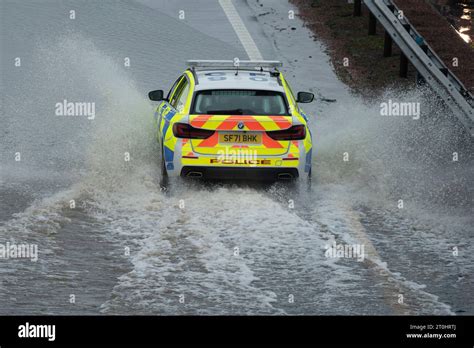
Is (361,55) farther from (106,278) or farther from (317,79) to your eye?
(106,278)

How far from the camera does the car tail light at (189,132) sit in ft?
45.1

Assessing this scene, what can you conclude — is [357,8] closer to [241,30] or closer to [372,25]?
[372,25]

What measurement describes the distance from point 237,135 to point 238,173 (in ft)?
1.49

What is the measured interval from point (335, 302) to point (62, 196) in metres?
4.91

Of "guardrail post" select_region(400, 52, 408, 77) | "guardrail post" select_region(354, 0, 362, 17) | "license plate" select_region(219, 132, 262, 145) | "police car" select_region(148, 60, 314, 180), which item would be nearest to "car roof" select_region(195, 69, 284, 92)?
"police car" select_region(148, 60, 314, 180)

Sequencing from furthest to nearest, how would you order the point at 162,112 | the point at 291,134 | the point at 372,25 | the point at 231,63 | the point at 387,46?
the point at 372,25 → the point at 387,46 → the point at 162,112 → the point at 231,63 → the point at 291,134

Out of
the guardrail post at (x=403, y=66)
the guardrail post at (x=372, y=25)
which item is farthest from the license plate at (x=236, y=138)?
the guardrail post at (x=372, y=25)

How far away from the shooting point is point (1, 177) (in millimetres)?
15117

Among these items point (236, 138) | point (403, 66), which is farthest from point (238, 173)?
point (403, 66)

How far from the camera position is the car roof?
46.6 ft

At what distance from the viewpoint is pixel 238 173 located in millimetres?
13742

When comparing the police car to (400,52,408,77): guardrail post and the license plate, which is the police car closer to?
the license plate

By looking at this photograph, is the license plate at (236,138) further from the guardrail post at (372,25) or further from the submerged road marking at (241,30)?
the guardrail post at (372,25)

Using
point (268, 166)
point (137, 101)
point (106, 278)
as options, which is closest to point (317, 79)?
point (137, 101)
